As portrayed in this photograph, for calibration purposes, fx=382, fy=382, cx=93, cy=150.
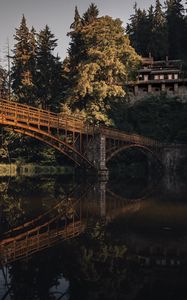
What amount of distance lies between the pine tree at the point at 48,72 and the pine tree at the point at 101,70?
3.26 m

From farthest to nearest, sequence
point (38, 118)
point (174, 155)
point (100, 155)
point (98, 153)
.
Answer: point (174, 155) < point (98, 153) < point (100, 155) < point (38, 118)

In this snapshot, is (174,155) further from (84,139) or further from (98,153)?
(84,139)

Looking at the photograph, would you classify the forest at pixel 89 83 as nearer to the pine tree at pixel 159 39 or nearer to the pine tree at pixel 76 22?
the pine tree at pixel 76 22

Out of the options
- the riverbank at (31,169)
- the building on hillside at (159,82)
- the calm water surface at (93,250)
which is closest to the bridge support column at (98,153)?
the riverbank at (31,169)

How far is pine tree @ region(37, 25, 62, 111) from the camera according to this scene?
6275 cm

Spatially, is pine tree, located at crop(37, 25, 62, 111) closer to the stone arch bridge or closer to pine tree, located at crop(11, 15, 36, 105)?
pine tree, located at crop(11, 15, 36, 105)

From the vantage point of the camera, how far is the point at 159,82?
73.8m

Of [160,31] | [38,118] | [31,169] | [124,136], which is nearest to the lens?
[38,118]

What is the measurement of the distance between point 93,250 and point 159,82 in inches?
2539

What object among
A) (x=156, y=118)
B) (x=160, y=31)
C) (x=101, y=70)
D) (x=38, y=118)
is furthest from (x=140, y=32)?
(x=38, y=118)

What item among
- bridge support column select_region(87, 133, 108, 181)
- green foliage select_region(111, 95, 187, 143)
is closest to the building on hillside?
green foliage select_region(111, 95, 187, 143)

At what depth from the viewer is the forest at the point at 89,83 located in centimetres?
5512

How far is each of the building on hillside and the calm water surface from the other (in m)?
51.4

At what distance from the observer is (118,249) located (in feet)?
42.3
